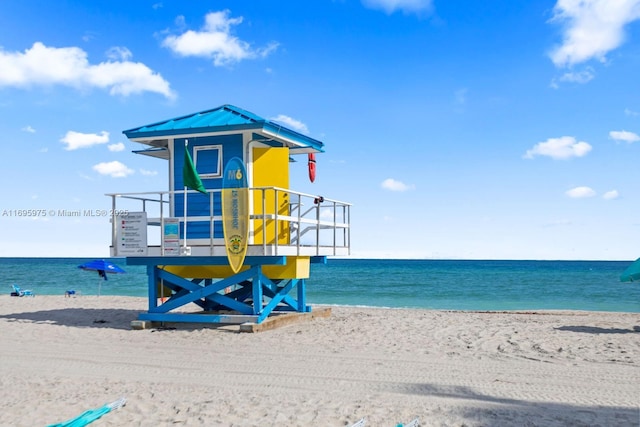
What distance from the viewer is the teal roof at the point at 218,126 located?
42.8 feet

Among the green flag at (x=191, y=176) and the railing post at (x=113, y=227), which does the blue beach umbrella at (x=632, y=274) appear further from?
the railing post at (x=113, y=227)

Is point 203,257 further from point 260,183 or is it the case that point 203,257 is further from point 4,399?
point 4,399

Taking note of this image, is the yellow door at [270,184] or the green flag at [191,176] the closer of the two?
the green flag at [191,176]

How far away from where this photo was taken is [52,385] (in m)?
8.20

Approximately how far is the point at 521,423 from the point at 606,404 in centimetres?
139

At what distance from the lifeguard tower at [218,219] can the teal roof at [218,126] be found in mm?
21

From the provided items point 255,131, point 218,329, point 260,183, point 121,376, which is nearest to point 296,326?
point 218,329

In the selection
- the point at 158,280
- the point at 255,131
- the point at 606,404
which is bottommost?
the point at 606,404

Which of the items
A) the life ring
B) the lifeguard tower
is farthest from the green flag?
the life ring

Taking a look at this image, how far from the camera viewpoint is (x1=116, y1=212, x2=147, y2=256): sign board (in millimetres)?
13453

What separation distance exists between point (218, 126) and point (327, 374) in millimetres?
6256

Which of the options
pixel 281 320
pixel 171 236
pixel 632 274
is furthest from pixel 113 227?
pixel 632 274

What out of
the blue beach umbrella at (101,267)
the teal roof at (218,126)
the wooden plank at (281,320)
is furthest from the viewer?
the blue beach umbrella at (101,267)

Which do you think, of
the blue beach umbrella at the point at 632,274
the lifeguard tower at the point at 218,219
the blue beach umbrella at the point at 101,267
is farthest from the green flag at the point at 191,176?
the blue beach umbrella at the point at 101,267
